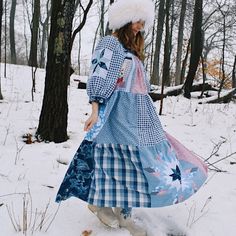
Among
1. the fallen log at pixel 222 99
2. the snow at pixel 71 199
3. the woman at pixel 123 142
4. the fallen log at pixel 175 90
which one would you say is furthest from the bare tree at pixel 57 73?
the fallen log at pixel 222 99

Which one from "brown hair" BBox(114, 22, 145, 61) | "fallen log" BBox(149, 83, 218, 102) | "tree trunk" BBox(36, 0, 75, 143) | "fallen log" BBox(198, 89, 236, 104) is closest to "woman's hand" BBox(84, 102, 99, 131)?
"brown hair" BBox(114, 22, 145, 61)

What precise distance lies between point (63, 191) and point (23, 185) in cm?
87

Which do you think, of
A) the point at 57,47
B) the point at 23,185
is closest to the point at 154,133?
the point at 23,185

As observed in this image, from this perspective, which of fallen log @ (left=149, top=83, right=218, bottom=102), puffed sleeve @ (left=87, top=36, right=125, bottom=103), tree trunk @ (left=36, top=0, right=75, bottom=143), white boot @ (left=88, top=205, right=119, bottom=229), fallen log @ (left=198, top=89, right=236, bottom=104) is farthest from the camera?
fallen log @ (left=198, top=89, right=236, bottom=104)

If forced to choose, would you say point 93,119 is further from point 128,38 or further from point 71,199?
point 71,199

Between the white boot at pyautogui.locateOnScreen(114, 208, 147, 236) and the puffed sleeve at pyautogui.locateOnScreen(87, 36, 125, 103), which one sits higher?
the puffed sleeve at pyautogui.locateOnScreen(87, 36, 125, 103)

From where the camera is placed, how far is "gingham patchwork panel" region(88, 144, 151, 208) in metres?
2.44

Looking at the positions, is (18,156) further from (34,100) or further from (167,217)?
(34,100)

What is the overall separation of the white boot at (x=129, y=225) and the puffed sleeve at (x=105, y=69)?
2.87 ft

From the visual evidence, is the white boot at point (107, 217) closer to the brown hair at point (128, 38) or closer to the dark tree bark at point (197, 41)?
the brown hair at point (128, 38)

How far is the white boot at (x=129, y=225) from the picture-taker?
2.67 meters

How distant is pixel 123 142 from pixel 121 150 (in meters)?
0.06

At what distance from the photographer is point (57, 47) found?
182 inches

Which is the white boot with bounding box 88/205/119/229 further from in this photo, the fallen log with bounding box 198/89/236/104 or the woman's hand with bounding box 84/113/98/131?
the fallen log with bounding box 198/89/236/104
